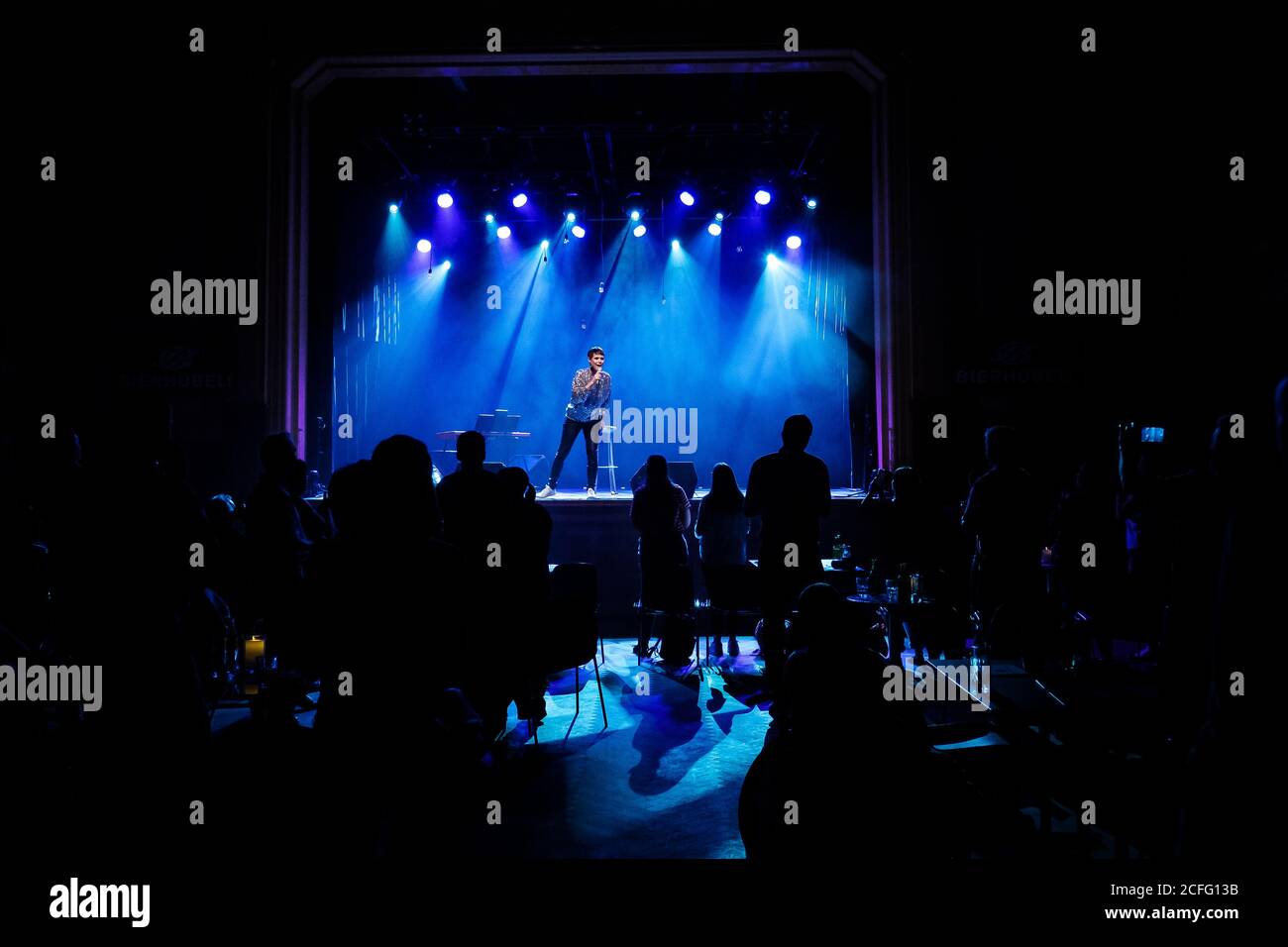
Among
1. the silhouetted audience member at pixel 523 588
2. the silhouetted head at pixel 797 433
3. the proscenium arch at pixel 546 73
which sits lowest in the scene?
the silhouetted audience member at pixel 523 588

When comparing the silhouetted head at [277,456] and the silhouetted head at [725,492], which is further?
the silhouetted head at [725,492]

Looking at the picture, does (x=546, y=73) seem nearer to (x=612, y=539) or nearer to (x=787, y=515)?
(x=612, y=539)

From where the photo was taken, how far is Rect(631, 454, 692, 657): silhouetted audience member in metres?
5.89

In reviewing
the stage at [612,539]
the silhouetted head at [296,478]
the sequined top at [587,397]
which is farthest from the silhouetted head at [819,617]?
the sequined top at [587,397]

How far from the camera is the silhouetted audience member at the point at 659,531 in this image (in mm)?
5887

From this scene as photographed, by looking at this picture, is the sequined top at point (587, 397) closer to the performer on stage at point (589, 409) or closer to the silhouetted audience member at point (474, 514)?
the performer on stage at point (589, 409)

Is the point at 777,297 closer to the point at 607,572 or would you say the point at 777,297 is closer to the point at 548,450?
the point at 548,450

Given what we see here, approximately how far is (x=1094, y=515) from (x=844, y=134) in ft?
20.8

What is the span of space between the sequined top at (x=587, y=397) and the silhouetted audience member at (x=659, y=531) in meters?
3.53

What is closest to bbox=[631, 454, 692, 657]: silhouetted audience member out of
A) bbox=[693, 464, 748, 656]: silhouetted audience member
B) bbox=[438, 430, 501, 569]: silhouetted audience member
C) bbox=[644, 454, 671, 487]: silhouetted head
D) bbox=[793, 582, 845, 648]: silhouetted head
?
bbox=[644, 454, 671, 487]: silhouetted head

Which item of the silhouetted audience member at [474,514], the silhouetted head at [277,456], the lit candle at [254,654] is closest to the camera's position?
the silhouetted audience member at [474,514]

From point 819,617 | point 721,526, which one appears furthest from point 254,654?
point 819,617
